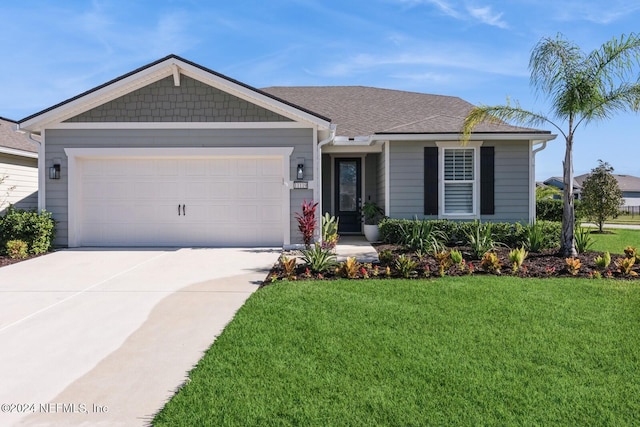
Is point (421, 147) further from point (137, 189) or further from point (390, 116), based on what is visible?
point (137, 189)

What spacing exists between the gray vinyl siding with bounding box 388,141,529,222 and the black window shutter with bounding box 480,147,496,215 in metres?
0.14

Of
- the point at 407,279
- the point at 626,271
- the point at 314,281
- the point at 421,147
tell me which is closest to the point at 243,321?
the point at 314,281

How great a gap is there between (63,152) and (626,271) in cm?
1223

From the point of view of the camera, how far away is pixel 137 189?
34.9 ft

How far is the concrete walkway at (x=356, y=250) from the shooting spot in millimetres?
8702

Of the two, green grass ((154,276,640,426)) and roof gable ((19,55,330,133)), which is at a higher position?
roof gable ((19,55,330,133))

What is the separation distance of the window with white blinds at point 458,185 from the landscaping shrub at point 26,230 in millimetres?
10139

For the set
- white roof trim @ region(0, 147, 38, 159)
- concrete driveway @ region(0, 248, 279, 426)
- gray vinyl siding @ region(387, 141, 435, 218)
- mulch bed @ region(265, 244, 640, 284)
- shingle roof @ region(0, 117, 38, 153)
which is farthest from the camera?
shingle roof @ region(0, 117, 38, 153)

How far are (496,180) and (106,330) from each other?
1022 cm

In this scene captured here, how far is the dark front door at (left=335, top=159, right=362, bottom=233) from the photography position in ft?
45.4

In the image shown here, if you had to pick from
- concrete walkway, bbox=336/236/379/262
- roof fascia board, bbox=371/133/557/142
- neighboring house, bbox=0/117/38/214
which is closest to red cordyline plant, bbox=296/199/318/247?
concrete walkway, bbox=336/236/379/262

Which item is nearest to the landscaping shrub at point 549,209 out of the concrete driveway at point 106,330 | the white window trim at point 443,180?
the white window trim at point 443,180

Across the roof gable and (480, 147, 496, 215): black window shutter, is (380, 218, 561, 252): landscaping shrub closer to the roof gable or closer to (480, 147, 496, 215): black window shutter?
(480, 147, 496, 215): black window shutter

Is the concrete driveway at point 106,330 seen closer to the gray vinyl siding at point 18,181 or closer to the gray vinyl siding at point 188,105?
the gray vinyl siding at point 188,105
